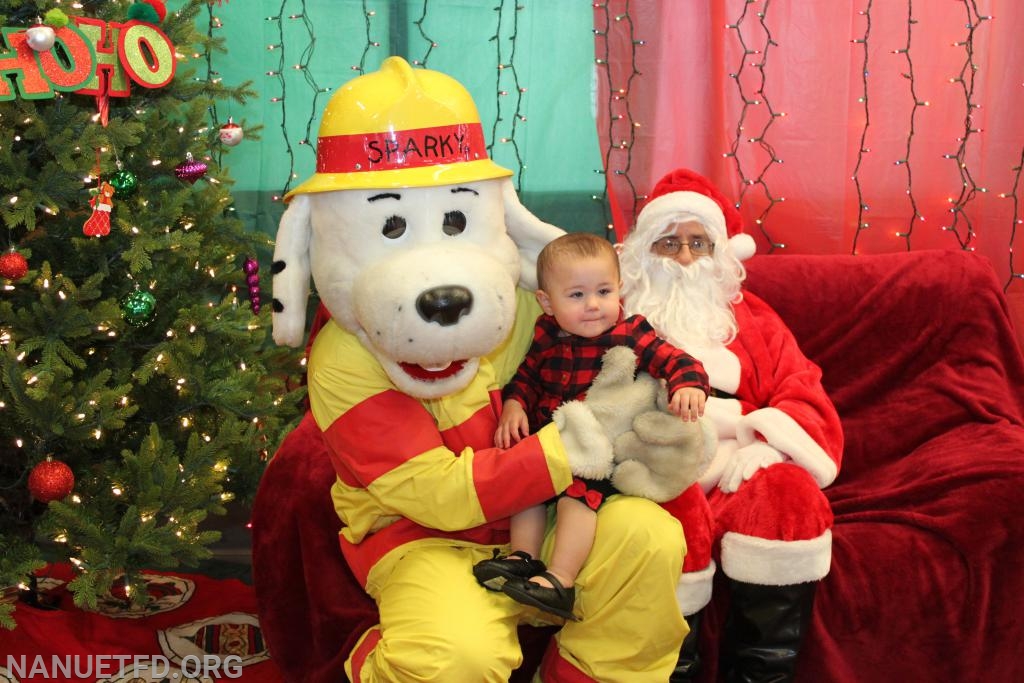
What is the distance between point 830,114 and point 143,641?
2.25 m

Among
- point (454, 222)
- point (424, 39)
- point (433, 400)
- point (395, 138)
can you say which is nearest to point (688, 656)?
point (433, 400)

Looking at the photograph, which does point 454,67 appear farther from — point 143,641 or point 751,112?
point 143,641

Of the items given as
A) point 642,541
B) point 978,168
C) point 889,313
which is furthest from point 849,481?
point 978,168

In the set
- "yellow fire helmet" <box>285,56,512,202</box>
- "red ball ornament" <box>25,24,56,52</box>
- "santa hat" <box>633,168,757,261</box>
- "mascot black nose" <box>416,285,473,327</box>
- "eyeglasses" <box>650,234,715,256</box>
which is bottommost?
"eyeglasses" <box>650,234,715,256</box>

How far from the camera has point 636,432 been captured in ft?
5.32

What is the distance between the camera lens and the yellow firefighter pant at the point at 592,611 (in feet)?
5.06

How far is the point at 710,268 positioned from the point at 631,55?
31.7 inches

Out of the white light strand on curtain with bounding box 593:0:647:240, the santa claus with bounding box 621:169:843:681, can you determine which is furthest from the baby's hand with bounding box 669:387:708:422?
the white light strand on curtain with bounding box 593:0:647:240

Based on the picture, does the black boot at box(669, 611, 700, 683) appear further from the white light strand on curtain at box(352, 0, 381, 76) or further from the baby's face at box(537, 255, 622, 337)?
the white light strand on curtain at box(352, 0, 381, 76)

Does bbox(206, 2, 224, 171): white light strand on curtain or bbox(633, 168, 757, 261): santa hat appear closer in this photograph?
bbox(633, 168, 757, 261): santa hat

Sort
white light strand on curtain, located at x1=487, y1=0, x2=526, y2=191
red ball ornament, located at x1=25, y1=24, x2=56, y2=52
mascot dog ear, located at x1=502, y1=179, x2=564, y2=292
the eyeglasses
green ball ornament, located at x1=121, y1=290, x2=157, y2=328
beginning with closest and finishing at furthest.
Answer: mascot dog ear, located at x1=502, y1=179, x2=564, y2=292
red ball ornament, located at x1=25, y1=24, x2=56, y2=52
green ball ornament, located at x1=121, y1=290, x2=157, y2=328
the eyeglasses
white light strand on curtain, located at x1=487, y1=0, x2=526, y2=191

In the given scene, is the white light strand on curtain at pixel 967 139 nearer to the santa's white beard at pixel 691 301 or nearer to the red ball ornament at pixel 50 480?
the santa's white beard at pixel 691 301

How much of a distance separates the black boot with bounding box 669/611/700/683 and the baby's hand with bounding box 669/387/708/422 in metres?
0.44

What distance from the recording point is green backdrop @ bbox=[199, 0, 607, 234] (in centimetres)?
275
